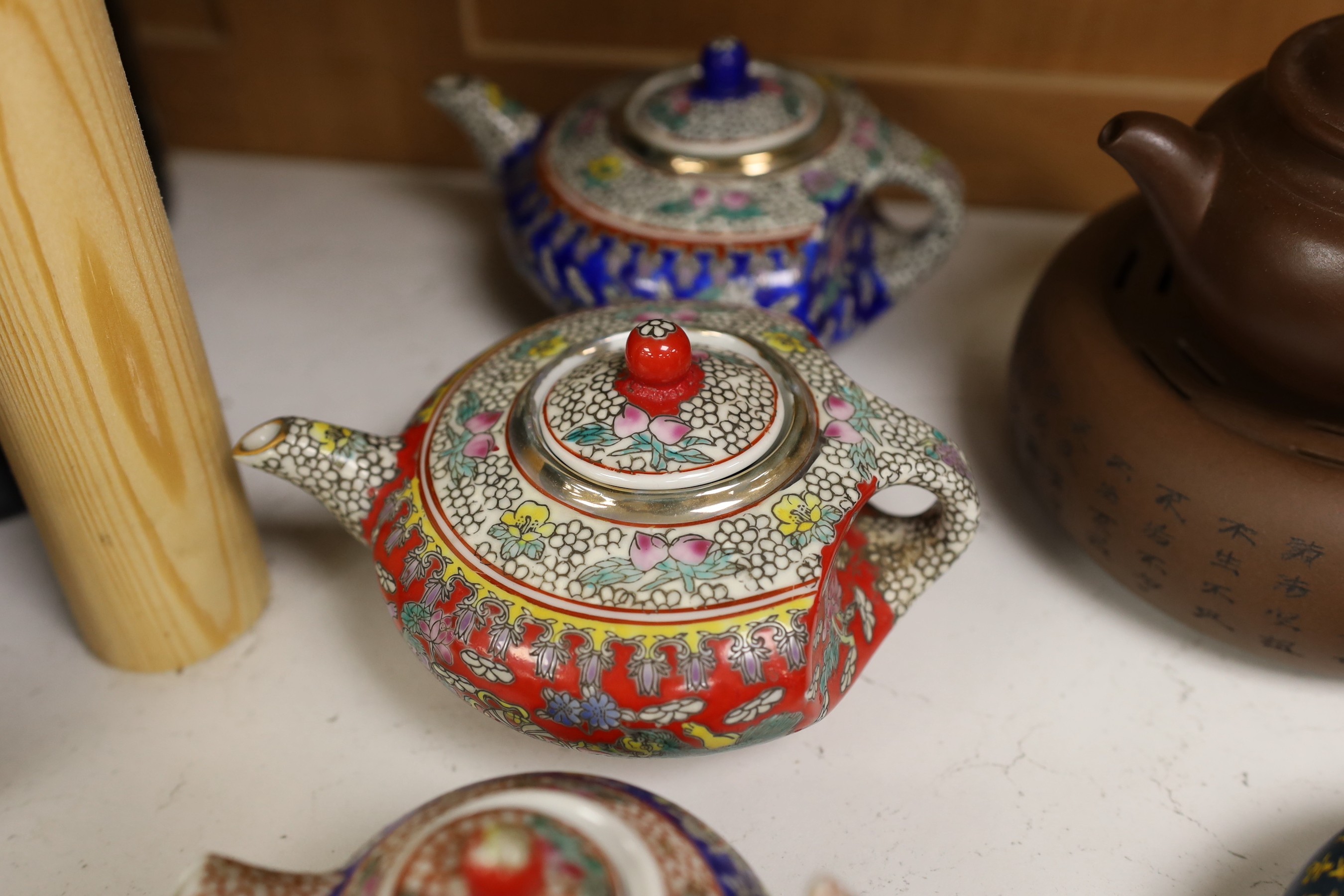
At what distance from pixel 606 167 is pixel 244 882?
0.73 meters

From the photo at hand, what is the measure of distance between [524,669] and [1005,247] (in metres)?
0.94

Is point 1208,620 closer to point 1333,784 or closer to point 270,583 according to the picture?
point 1333,784

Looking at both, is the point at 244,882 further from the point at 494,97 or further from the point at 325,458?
the point at 494,97

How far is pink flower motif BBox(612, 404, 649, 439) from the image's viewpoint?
74cm

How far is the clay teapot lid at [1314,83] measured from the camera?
30.2 inches

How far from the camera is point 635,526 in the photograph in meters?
0.73

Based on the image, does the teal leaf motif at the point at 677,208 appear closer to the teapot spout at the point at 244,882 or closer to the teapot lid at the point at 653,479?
the teapot lid at the point at 653,479

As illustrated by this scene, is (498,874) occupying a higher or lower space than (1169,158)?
lower

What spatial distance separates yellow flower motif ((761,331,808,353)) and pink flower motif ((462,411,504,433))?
21 cm

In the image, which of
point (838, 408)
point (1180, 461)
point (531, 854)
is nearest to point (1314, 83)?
point (1180, 461)

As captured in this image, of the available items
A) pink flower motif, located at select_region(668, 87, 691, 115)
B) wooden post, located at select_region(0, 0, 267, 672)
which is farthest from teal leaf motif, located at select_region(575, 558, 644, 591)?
pink flower motif, located at select_region(668, 87, 691, 115)

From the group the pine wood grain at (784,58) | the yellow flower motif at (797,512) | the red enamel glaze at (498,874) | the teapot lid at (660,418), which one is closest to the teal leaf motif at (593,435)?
the teapot lid at (660,418)

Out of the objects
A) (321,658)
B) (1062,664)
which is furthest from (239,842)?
(1062,664)

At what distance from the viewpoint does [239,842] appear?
83cm
